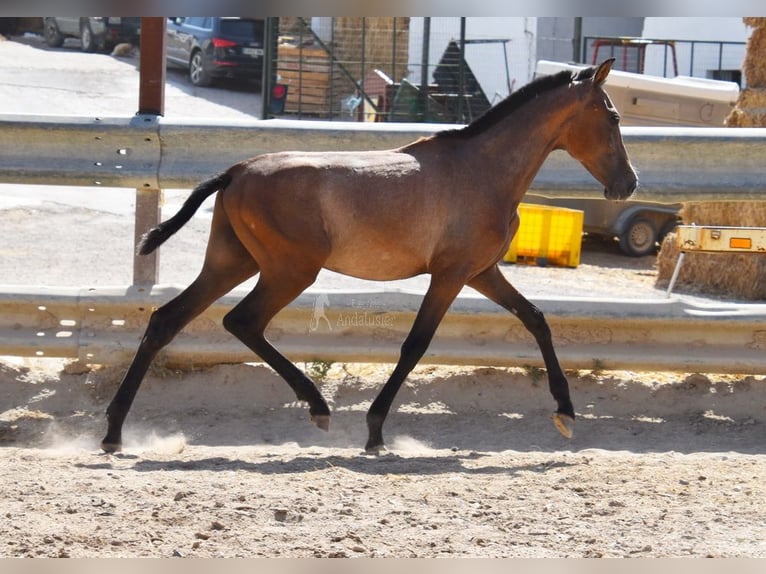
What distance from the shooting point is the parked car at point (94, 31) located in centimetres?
2920

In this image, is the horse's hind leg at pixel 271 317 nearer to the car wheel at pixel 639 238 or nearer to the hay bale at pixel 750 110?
the hay bale at pixel 750 110

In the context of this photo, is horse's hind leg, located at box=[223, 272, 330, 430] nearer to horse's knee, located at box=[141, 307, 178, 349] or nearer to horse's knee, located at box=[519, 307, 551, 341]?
horse's knee, located at box=[141, 307, 178, 349]

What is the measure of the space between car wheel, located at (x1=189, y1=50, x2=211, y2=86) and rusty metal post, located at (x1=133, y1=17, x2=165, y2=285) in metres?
19.4

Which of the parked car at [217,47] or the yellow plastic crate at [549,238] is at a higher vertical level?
the parked car at [217,47]

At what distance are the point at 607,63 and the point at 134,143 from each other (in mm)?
2874

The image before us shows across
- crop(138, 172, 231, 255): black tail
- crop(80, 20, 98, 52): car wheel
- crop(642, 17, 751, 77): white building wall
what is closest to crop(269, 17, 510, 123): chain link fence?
crop(642, 17, 751, 77): white building wall

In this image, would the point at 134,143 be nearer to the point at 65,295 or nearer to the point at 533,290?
the point at 65,295

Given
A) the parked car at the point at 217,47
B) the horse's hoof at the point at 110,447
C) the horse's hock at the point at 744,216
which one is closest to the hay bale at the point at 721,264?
the horse's hock at the point at 744,216

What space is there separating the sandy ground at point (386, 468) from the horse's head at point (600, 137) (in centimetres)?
138

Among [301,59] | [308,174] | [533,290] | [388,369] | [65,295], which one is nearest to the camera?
[308,174]

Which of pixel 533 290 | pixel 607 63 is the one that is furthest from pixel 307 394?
pixel 533 290

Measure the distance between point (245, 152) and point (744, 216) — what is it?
631cm

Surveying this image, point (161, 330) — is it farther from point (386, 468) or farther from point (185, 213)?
point (386, 468)

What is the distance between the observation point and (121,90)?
25141 mm
